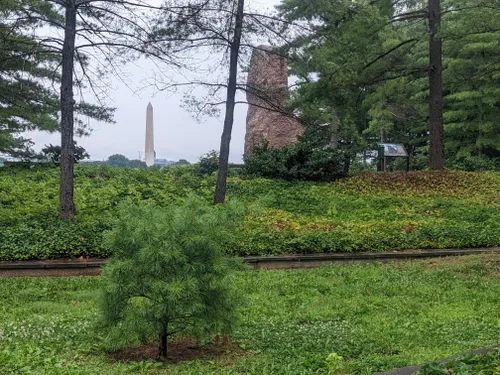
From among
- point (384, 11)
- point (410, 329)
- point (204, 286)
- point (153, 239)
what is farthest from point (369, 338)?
point (384, 11)

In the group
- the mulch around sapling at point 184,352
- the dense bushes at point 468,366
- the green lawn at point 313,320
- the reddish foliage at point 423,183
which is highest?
the reddish foliage at point 423,183

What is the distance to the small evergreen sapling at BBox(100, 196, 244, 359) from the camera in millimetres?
5070

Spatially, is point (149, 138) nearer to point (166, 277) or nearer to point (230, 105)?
point (230, 105)

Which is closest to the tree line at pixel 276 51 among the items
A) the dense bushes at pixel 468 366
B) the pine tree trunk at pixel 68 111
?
the pine tree trunk at pixel 68 111

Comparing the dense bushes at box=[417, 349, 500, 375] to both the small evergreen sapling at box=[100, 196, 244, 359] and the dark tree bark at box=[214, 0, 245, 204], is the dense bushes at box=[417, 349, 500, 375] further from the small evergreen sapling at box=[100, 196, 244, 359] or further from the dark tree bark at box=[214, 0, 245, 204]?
the dark tree bark at box=[214, 0, 245, 204]

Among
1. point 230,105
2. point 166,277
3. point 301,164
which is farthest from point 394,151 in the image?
point 166,277

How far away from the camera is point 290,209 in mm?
15555

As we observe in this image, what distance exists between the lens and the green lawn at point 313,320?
5.09 metres

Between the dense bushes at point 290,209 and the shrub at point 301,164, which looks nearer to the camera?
the dense bushes at point 290,209

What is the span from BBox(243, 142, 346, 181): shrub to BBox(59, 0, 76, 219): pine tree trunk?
8423 millimetres

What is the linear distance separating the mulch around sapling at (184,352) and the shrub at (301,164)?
1350 centimetres

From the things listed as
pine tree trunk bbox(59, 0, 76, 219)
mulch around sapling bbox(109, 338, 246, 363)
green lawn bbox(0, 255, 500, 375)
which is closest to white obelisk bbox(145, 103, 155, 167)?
pine tree trunk bbox(59, 0, 76, 219)

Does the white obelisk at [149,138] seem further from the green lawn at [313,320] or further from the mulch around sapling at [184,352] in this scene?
the mulch around sapling at [184,352]

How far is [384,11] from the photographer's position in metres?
21.2
